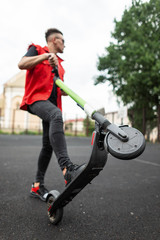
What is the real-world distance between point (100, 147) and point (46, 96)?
2.92ft

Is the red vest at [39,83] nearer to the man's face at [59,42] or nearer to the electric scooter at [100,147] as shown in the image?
the man's face at [59,42]

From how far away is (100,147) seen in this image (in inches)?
62.2

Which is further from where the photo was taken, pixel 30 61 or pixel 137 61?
pixel 137 61

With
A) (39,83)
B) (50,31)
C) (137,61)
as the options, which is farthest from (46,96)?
(137,61)

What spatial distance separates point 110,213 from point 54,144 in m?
0.93

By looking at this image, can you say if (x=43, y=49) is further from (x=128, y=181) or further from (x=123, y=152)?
(x=128, y=181)

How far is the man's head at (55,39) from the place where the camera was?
2297 mm

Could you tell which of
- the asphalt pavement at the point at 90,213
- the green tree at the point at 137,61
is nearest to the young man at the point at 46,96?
the asphalt pavement at the point at 90,213

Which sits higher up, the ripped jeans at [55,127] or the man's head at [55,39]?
the man's head at [55,39]

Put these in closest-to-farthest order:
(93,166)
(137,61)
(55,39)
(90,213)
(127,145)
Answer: (127,145) → (93,166) → (90,213) → (55,39) → (137,61)

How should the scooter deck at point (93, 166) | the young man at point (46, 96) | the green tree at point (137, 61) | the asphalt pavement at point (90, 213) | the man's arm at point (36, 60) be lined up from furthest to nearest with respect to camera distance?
the green tree at point (137, 61) → the man's arm at point (36, 60) → the young man at point (46, 96) → the asphalt pavement at point (90, 213) → the scooter deck at point (93, 166)

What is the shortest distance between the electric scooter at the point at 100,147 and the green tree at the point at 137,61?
14821 mm

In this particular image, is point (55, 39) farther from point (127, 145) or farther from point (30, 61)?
point (127, 145)

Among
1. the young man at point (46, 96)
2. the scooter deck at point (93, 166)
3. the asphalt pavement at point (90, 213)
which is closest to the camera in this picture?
the scooter deck at point (93, 166)
